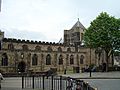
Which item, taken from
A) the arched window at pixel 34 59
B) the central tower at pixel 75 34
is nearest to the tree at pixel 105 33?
the arched window at pixel 34 59

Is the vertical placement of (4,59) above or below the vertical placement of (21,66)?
above

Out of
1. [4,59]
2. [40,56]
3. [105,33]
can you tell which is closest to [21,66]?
[4,59]

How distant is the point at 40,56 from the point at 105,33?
740 inches

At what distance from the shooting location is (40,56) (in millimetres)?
82812

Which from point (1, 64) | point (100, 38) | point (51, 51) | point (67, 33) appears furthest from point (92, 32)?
point (67, 33)

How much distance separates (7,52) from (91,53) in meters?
29.0

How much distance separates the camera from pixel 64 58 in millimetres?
87812

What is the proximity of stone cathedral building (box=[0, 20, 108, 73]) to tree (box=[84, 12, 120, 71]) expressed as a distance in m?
14.2

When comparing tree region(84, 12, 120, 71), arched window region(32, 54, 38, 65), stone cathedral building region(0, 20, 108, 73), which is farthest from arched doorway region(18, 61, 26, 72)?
tree region(84, 12, 120, 71)

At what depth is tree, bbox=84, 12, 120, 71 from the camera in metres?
72.2

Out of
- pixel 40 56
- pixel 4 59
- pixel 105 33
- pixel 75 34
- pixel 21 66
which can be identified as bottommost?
pixel 21 66

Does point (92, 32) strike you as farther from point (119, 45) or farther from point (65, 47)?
point (65, 47)

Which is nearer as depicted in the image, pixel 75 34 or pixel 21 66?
pixel 21 66

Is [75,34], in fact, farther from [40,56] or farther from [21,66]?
[21,66]
